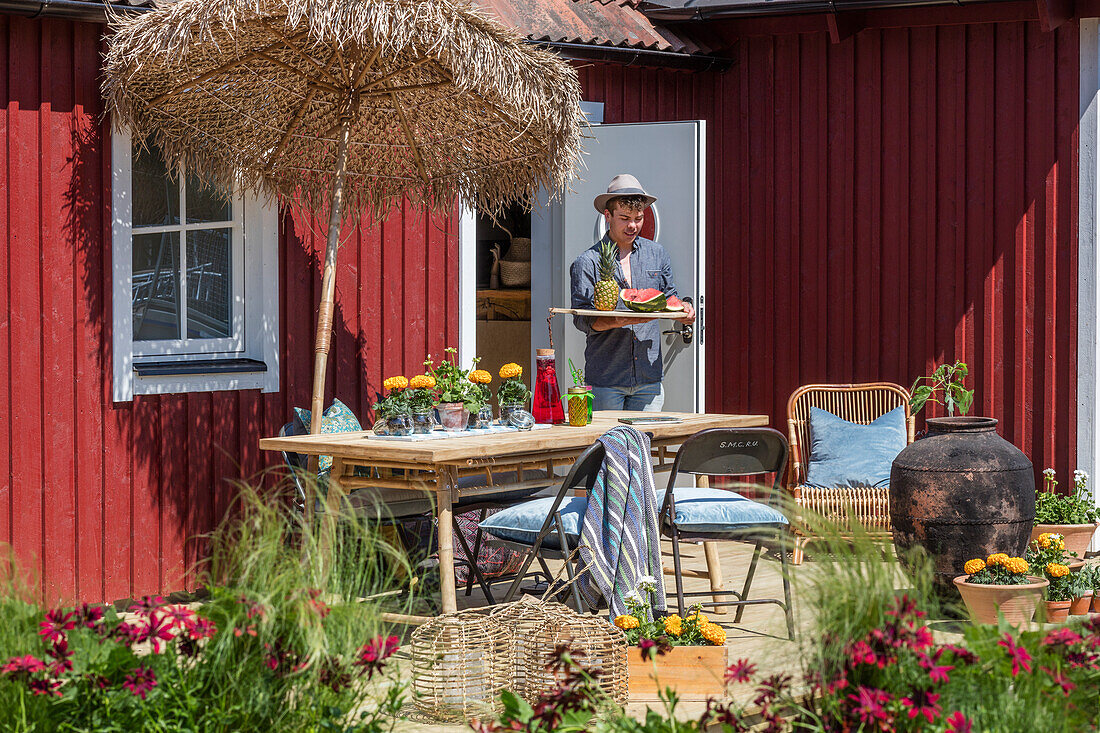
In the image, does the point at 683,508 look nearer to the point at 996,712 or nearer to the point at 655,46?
the point at 996,712

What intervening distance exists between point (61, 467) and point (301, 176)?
6.06 feet

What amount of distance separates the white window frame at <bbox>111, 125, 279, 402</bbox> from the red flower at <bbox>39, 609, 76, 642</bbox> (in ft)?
11.0

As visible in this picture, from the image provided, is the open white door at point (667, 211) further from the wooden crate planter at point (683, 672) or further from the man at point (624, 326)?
the wooden crate planter at point (683, 672)

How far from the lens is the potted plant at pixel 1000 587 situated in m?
5.41

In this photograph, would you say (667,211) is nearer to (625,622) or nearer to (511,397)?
(511,397)

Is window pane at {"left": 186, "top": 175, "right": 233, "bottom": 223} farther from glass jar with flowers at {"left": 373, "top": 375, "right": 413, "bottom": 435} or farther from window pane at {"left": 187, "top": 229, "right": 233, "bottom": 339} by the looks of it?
glass jar with flowers at {"left": 373, "top": 375, "right": 413, "bottom": 435}

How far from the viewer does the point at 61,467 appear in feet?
19.4

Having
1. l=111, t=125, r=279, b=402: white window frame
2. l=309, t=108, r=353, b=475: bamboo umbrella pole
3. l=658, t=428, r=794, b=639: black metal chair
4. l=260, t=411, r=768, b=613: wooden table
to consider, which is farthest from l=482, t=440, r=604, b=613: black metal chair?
l=111, t=125, r=279, b=402: white window frame

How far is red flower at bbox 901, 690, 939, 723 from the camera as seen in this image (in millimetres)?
2512

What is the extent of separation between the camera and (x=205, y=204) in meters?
6.56

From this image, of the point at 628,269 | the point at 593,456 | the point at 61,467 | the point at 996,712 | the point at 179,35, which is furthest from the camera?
the point at 628,269

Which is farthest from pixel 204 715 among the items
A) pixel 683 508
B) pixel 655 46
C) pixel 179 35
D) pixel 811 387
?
pixel 655 46

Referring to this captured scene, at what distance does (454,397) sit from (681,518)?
1.08 meters

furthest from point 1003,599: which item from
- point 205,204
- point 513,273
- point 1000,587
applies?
point 513,273
